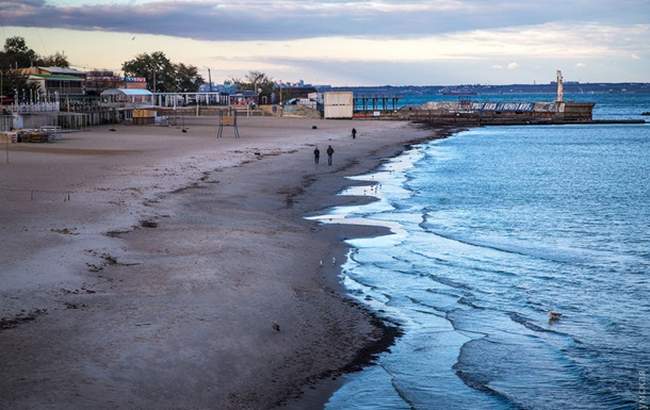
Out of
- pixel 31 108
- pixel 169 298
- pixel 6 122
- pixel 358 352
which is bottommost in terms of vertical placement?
pixel 358 352

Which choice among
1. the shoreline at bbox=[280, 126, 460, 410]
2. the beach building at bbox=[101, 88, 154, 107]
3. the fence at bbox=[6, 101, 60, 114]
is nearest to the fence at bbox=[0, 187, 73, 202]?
the shoreline at bbox=[280, 126, 460, 410]

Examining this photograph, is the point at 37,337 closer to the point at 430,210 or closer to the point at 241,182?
the point at 430,210

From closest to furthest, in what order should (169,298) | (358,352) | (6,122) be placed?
(358,352)
(169,298)
(6,122)

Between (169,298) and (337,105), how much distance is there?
10812 cm

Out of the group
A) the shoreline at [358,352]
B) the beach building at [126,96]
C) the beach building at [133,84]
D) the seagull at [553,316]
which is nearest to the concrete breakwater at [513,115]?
the beach building at [133,84]

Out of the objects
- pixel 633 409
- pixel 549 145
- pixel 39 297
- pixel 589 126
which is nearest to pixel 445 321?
pixel 633 409

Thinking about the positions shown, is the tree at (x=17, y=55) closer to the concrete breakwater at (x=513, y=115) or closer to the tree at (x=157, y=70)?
the tree at (x=157, y=70)

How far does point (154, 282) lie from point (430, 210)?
17.2 metres

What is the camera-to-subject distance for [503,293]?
18.1 m

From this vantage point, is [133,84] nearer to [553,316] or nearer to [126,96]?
[126,96]

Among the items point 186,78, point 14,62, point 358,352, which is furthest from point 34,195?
point 186,78

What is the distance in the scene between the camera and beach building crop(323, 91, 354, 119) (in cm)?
12075

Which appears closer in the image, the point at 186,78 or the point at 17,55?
the point at 17,55

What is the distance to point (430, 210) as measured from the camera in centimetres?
3158
